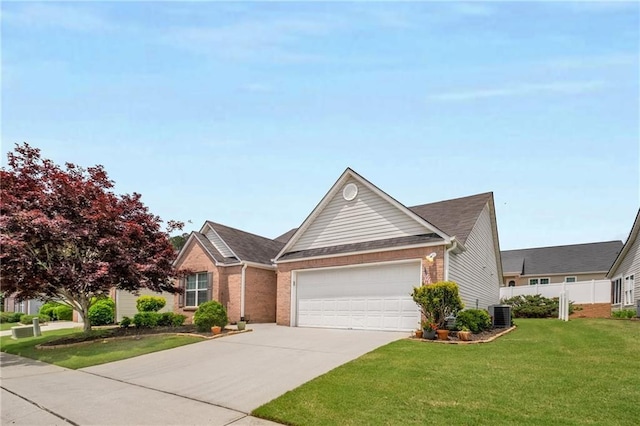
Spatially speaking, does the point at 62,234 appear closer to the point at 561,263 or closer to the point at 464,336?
the point at 464,336

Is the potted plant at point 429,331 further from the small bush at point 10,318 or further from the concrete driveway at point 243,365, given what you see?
the small bush at point 10,318

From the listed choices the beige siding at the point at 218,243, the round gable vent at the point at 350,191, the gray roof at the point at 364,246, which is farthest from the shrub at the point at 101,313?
the round gable vent at the point at 350,191

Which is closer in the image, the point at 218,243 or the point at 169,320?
the point at 169,320

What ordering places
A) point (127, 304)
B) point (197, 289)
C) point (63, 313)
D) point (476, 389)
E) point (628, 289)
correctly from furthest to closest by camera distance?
point (63, 313) < point (127, 304) < point (197, 289) < point (628, 289) < point (476, 389)

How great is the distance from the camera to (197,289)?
21719 millimetres

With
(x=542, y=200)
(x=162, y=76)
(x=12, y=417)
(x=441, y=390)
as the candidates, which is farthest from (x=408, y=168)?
(x=12, y=417)

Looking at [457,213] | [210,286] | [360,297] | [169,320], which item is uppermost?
[457,213]

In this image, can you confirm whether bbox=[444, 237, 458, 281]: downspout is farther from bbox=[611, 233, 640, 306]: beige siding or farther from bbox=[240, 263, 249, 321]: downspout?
bbox=[611, 233, 640, 306]: beige siding

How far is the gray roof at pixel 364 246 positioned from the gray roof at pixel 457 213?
6.15ft

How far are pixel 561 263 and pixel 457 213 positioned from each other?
22.7 meters

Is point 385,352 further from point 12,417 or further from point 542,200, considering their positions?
point 542,200

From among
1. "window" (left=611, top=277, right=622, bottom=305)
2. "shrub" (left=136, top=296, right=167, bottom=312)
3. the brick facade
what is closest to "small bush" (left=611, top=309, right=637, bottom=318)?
"window" (left=611, top=277, right=622, bottom=305)

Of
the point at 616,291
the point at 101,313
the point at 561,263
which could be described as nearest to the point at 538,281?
the point at 561,263

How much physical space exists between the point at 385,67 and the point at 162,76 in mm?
6700
